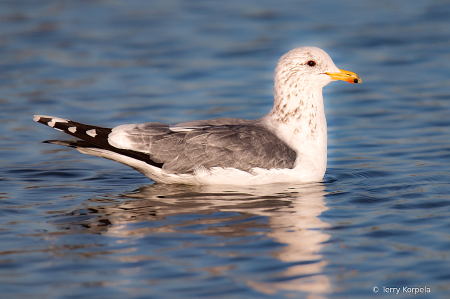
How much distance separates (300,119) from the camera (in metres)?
9.07

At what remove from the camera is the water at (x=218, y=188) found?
632cm

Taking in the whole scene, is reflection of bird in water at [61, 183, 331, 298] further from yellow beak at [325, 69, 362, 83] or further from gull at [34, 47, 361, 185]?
yellow beak at [325, 69, 362, 83]

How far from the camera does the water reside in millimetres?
6316

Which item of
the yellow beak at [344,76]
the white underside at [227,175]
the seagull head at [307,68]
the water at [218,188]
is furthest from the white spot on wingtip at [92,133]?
the yellow beak at [344,76]

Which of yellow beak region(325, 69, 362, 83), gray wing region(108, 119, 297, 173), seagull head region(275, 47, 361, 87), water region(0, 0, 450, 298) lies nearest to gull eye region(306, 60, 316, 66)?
seagull head region(275, 47, 361, 87)

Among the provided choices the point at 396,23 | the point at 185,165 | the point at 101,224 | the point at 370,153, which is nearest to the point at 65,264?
the point at 101,224

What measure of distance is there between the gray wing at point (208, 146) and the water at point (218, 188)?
375 millimetres

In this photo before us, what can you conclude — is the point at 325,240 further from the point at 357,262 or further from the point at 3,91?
the point at 3,91

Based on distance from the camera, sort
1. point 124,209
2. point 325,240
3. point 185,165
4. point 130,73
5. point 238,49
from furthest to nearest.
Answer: point 238,49 < point 130,73 < point 185,165 < point 124,209 < point 325,240

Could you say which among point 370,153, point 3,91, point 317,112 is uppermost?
point 3,91

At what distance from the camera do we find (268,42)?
1708 centimetres

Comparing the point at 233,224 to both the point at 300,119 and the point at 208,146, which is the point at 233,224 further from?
the point at 300,119

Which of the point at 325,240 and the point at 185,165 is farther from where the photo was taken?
the point at 185,165

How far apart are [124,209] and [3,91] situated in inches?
280
